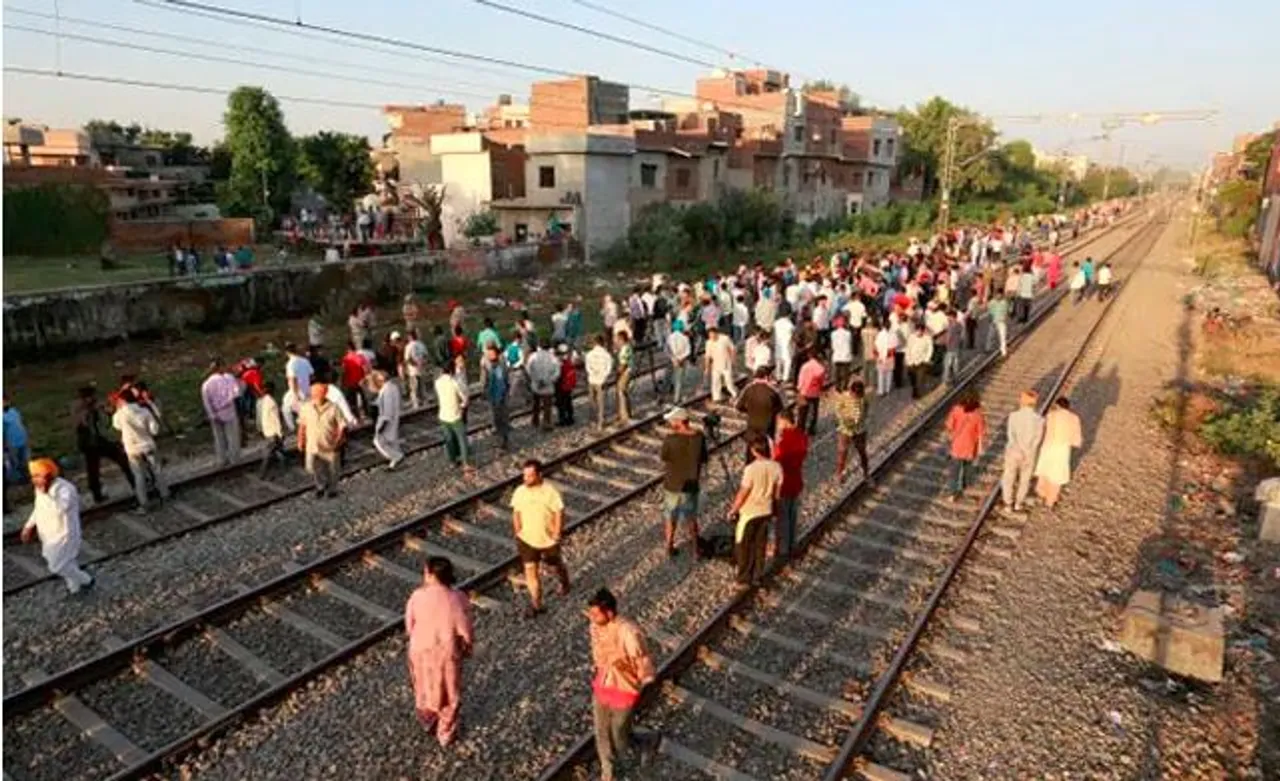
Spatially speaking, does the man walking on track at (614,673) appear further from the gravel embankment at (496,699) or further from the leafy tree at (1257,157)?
the leafy tree at (1257,157)

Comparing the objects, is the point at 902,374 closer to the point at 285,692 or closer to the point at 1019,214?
the point at 285,692

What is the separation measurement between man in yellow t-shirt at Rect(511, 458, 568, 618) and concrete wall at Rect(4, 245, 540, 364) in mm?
17466

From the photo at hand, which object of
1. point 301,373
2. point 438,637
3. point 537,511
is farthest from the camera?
point 301,373

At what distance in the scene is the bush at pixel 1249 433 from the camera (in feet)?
42.3

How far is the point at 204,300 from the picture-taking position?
2364cm

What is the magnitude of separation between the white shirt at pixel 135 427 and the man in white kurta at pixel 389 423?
2.73 meters

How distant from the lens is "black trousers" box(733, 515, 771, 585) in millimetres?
8391

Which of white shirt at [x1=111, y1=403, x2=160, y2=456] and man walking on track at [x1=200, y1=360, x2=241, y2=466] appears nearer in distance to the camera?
white shirt at [x1=111, y1=403, x2=160, y2=456]

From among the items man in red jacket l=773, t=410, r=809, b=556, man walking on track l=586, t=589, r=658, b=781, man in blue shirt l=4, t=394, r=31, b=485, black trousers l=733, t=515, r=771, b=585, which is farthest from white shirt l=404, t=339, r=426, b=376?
man walking on track l=586, t=589, r=658, b=781

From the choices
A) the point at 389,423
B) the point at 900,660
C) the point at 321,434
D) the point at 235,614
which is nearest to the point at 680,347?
the point at 389,423

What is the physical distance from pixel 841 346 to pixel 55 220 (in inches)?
1407

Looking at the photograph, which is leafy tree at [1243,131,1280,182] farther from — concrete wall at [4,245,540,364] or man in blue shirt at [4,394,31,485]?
man in blue shirt at [4,394,31,485]

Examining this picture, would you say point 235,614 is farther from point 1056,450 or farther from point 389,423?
point 1056,450

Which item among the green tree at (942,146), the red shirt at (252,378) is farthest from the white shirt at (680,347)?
the green tree at (942,146)
